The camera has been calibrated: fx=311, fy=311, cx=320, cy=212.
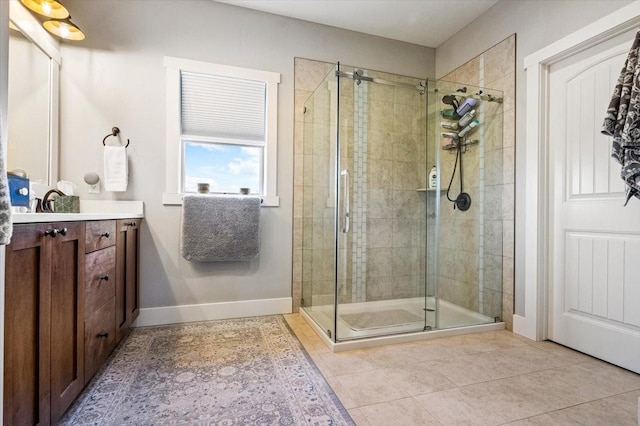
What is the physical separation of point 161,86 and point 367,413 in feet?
8.75

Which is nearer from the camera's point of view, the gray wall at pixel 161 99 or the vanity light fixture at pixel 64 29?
the vanity light fixture at pixel 64 29

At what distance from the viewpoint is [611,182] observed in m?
1.86

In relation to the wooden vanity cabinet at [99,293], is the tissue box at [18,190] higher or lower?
higher

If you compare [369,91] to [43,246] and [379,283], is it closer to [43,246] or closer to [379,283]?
[379,283]

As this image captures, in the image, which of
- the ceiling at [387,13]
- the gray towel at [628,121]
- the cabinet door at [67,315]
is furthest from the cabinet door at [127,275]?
the gray towel at [628,121]

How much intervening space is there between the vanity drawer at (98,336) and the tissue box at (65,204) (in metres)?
0.68

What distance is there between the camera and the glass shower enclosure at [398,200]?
2.52 m

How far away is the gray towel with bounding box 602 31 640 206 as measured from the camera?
137cm

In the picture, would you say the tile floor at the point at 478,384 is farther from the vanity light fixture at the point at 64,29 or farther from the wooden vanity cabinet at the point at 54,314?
the vanity light fixture at the point at 64,29

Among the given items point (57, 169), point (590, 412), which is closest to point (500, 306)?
point (590, 412)

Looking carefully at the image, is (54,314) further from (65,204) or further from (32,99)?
(32,99)

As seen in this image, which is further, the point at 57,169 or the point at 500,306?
the point at 500,306

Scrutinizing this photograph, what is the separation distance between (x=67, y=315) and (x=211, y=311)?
144cm

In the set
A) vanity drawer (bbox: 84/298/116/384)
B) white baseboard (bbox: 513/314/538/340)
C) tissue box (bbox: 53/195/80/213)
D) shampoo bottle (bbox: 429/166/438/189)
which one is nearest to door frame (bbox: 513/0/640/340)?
white baseboard (bbox: 513/314/538/340)
